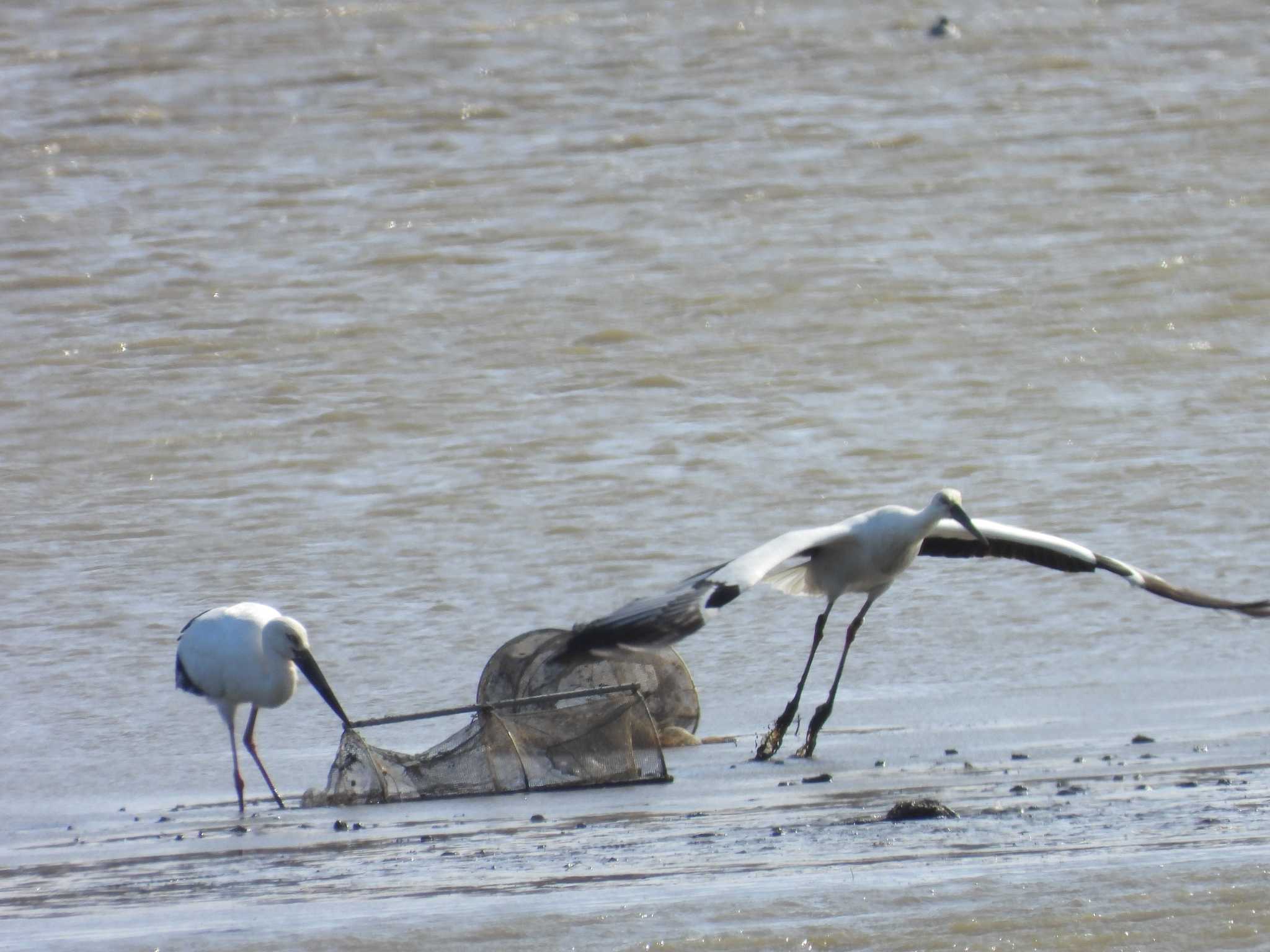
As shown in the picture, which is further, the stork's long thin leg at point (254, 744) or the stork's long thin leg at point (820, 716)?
the stork's long thin leg at point (820, 716)

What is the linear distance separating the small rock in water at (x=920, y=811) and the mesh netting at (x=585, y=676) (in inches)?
63.8

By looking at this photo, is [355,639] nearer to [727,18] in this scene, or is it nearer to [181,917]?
[181,917]

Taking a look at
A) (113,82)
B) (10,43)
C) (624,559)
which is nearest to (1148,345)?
(624,559)

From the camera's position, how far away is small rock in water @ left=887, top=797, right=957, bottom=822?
5.55 metres

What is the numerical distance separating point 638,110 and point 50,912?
18.2 metres

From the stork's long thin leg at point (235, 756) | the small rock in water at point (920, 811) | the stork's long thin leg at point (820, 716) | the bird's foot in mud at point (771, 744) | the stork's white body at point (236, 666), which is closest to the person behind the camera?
the small rock in water at point (920, 811)

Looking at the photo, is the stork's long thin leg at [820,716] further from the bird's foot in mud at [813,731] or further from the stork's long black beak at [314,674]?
the stork's long black beak at [314,674]

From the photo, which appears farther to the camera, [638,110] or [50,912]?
[638,110]

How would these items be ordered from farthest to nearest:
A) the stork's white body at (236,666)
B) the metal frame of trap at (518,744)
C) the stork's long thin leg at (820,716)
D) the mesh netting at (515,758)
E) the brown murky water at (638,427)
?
the stork's white body at (236,666) < the stork's long thin leg at (820,716) < the mesh netting at (515,758) < the metal frame of trap at (518,744) < the brown murky water at (638,427)

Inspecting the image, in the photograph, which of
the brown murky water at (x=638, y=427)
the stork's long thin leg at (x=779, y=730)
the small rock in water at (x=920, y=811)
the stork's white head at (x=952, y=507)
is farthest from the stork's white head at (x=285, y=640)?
the small rock in water at (x=920, y=811)

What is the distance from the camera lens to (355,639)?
962 cm

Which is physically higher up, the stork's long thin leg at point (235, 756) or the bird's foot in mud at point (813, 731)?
the stork's long thin leg at point (235, 756)

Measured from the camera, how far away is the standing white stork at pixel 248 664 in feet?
25.7

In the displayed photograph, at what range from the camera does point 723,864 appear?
5066mm
